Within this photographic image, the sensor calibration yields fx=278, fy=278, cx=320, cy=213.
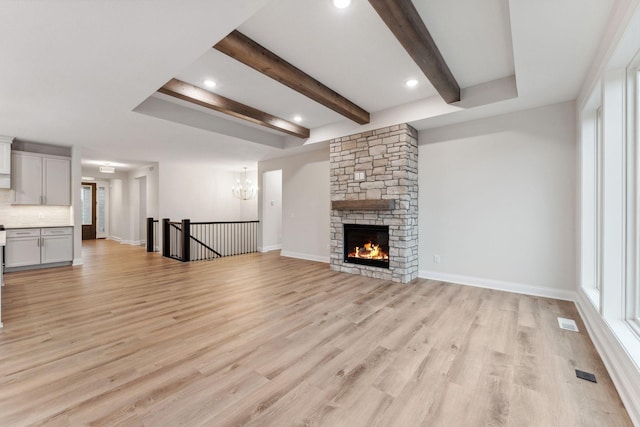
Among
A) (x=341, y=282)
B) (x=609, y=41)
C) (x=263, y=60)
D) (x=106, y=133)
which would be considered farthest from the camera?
(x=106, y=133)

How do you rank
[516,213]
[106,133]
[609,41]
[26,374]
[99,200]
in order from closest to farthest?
[26,374] → [609,41] → [516,213] → [106,133] → [99,200]

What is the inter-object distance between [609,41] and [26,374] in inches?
203

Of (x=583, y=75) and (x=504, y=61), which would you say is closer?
(x=583, y=75)

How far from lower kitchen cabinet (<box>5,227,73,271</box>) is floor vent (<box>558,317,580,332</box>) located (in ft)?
27.9

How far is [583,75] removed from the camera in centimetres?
304

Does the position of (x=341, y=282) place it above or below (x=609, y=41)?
below

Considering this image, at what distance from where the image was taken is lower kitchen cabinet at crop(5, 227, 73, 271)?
17.6ft

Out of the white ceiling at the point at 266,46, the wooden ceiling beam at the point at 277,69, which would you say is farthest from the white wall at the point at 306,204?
the wooden ceiling beam at the point at 277,69

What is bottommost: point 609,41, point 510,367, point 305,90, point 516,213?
point 510,367

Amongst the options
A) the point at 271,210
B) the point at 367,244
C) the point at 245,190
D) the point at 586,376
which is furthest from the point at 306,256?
the point at 586,376

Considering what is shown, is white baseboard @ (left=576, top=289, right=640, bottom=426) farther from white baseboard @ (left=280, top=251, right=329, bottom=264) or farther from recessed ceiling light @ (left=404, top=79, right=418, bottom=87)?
white baseboard @ (left=280, top=251, right=329, bottom=264)

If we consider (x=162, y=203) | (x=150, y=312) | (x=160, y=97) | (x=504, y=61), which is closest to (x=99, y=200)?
(x=162, y=203)

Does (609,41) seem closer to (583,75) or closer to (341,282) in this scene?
(583,75)

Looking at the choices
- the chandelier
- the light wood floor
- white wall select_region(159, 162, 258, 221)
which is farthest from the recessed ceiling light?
the chandelier
